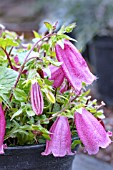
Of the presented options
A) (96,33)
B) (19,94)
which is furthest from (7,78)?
(96,33)

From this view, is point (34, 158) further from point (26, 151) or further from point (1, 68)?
point (1, 68)

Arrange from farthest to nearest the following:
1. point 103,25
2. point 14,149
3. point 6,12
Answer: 1. point 6,12
2. point 103,25
3. point 14,149

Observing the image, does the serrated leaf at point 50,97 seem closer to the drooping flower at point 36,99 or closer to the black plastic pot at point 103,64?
the drooping flower at point 36,99

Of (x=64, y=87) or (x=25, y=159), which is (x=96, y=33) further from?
(x=25, y=159)

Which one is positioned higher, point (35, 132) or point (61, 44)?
point (61, 44)

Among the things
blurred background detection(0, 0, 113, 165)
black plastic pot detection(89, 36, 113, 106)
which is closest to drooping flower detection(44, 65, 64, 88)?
blurred background detection(0, 0, 113, 165)

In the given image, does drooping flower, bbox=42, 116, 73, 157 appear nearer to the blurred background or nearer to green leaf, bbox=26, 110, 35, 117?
green leaf, bbox=26, 110, 35, 117

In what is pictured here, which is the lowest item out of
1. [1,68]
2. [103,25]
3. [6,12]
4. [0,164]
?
[0,164]

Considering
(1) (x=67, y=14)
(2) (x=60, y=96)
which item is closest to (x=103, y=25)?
(1) (x=67, y=14)
